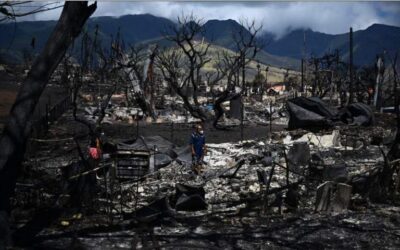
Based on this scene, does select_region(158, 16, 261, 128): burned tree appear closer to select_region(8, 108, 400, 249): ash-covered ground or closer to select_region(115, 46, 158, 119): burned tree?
select_region(115, 46, 158, 119): burned tree

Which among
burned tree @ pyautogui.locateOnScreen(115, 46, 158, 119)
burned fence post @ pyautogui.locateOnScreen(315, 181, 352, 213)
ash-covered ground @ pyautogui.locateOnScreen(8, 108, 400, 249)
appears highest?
burned tree @ pyautogui.locateOnScreen(115, 46, 158, 119)

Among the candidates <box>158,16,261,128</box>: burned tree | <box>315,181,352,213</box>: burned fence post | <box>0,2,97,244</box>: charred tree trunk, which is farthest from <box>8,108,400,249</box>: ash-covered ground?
<box>158,16,261,128</box>: burned tree

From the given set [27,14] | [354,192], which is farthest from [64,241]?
[354,192]

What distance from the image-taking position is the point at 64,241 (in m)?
5.64

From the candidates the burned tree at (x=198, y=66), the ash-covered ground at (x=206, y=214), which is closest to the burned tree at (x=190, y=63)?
the burned tree at (x=198, y=66)

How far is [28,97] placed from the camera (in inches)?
205

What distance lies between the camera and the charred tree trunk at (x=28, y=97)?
5.16 m

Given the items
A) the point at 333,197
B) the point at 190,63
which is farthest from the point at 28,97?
the point at 190,63

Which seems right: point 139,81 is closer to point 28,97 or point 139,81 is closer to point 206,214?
point 206,214

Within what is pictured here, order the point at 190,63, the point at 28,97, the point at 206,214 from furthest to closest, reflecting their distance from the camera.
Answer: the point at 190,63 < the point at 206,214 < the point at 28,97

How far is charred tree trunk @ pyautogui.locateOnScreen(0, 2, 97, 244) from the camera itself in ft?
16.9

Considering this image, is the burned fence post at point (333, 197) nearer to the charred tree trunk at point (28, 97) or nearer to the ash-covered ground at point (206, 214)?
the ash-covered ground at point (206, 214)

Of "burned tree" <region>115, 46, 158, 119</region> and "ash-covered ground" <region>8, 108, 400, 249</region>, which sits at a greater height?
"burned tree" <region>115, 46, 158, 119</region>

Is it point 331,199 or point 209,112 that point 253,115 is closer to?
point 209,112
